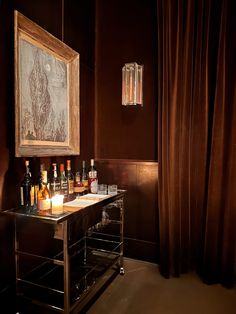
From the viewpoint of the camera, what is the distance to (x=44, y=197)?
162 cm

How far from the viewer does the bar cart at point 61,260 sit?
56.8 inches

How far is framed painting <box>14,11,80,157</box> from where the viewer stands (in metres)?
1.61

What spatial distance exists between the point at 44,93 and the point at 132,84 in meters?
0.87

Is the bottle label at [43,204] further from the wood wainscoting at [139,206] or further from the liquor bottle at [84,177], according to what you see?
the wood wainscoting at [139,206]

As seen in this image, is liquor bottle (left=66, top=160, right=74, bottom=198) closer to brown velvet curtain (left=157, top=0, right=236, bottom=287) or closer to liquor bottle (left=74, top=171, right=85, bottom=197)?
liquor bottle (left=74, top=171, right=85, bottom=197)

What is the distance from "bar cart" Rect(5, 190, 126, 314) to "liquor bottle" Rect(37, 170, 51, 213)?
56 millimetres

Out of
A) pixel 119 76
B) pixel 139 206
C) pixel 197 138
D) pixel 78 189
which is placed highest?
pixel 119 76

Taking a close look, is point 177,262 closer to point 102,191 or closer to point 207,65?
point 102,191

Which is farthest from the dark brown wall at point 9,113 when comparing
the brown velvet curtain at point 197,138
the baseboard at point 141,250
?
the baseboard at point 141,250

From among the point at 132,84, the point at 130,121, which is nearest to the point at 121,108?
the point at 130,121

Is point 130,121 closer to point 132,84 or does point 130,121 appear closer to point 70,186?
point 132,84

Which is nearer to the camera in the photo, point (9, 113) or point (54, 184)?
point (9, 113)

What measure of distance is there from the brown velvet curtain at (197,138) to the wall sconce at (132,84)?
22 centimetres

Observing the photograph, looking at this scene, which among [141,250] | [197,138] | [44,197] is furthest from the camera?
[141,250]
